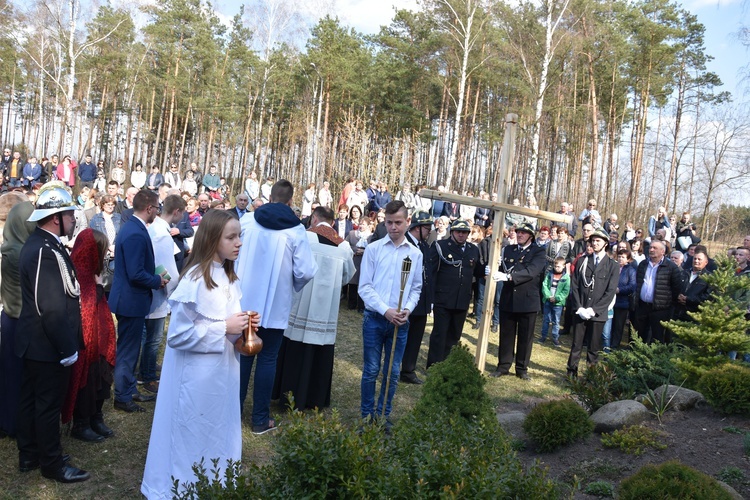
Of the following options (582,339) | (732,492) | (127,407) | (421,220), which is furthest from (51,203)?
(582,339)

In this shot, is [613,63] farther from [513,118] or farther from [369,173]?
[513,118]

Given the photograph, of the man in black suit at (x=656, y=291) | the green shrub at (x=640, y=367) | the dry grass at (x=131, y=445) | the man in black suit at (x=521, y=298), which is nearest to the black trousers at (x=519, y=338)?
the man in black suit at (x=521, y=298)

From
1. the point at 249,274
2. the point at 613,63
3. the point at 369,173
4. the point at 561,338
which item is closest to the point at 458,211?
the point at 561,338

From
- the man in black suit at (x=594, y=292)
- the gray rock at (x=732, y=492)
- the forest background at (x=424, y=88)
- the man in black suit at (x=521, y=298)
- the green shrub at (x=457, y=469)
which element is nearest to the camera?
the green shrub at (x=457, y=469)

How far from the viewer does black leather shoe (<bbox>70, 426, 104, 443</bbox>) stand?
501 centimetres

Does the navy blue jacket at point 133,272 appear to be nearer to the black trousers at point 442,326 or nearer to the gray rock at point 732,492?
the black trousers at point 442,326

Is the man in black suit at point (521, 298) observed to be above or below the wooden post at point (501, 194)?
below

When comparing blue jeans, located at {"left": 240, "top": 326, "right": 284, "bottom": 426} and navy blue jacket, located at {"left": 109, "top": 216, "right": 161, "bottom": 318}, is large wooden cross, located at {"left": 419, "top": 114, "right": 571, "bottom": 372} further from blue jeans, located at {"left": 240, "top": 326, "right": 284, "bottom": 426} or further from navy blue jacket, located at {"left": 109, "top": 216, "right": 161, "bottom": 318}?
navy blue jacket, located at {"left": 109, "top": 216, "right": 161, "bottom": 318}

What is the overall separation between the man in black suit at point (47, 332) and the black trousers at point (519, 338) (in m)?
5.97

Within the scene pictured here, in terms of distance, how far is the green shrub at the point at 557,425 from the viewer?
203 inches

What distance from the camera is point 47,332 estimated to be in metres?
3.96

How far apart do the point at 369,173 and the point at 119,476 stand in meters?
23.4

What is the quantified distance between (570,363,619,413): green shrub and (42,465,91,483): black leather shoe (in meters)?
4.72

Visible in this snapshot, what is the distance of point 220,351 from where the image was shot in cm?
369
